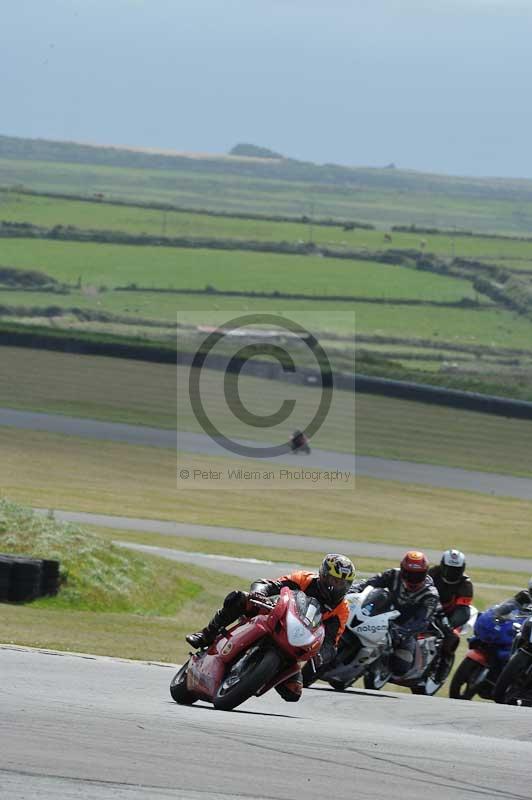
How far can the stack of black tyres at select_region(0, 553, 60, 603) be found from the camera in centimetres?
1580

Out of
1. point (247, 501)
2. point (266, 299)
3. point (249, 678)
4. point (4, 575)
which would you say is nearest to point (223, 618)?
point (249, 678)

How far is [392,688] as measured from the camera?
15.5m

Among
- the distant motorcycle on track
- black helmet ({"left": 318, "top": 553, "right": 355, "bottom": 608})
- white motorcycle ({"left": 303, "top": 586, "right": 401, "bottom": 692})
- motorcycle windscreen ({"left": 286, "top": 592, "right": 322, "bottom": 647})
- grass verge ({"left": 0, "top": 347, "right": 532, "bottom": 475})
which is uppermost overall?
grass verge ({"left": 0, "top": 347, "right": 532, "bottom": 475})

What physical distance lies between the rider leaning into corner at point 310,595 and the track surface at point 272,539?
17581 millimetres

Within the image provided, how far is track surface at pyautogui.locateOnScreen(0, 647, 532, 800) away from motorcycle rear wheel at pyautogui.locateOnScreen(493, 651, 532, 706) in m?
2.12

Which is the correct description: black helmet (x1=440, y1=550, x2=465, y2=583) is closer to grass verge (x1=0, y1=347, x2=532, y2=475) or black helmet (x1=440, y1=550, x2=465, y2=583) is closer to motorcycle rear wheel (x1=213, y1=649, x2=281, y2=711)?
motorcycle rear wheel (x1=213, y1=649, x2=281, y2=711)

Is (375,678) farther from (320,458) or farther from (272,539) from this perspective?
(320,458)

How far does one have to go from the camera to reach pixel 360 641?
496 inches

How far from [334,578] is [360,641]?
308 centimetres

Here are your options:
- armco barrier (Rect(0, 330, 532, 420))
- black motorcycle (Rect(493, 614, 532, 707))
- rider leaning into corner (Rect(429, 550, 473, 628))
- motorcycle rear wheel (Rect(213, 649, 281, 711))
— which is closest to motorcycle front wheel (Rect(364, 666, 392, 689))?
black motorcycle (Rect(493, 614, 532, 707))

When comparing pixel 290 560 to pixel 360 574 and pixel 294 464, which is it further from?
pixel 294 464

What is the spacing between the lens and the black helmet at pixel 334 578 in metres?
9.68

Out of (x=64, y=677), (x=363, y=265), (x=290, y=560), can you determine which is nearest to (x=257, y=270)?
(x=363, y=265)

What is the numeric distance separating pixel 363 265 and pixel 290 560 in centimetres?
7081
